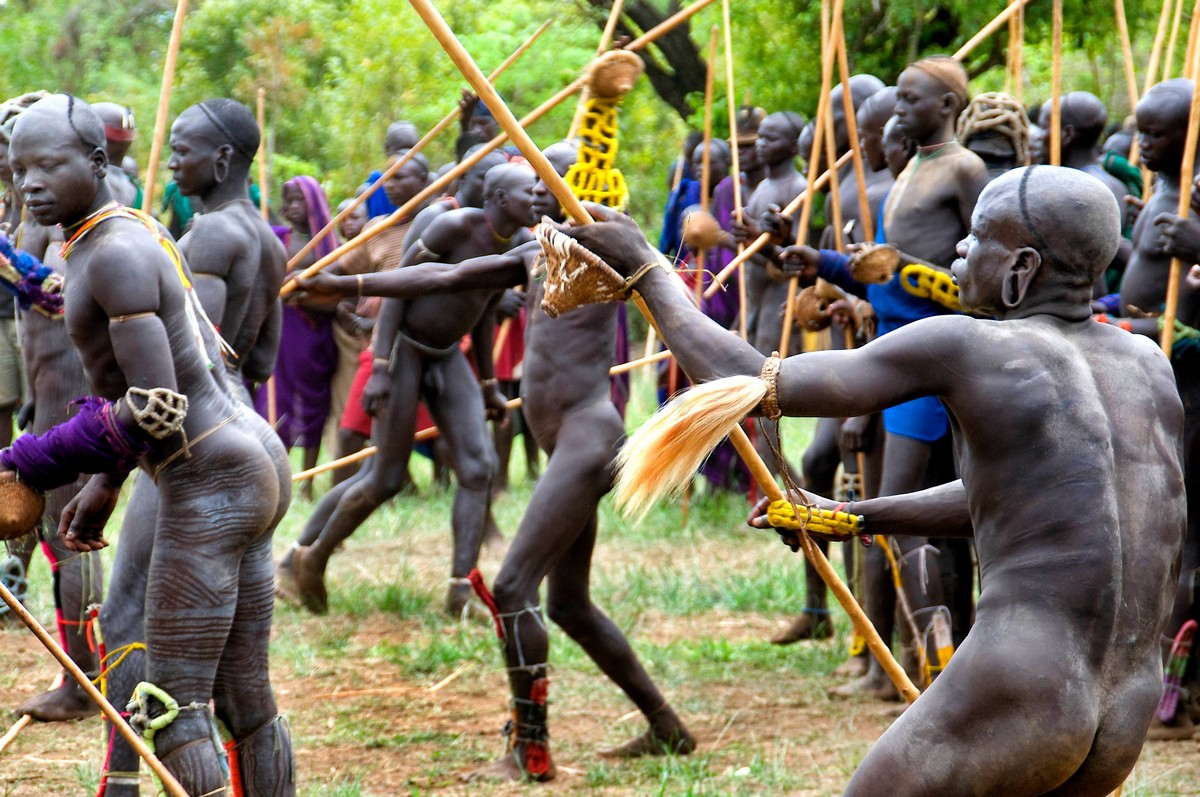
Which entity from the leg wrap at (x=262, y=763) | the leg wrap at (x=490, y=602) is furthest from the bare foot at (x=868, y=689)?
the leg wrap at (x=262, y=763)

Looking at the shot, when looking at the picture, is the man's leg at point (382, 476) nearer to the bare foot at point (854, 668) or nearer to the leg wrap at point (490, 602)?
the leg wrap at point (490, 602)

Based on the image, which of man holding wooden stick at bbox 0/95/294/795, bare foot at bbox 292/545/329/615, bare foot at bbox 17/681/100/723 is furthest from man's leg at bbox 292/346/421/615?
man holding wooden stick at bbox 0/95/294/795

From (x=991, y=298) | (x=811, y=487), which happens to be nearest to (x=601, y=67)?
(x=991, y=298)

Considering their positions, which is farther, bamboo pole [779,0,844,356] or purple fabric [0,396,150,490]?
bamboo pole [779,0,844,356]

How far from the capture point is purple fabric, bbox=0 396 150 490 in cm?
348

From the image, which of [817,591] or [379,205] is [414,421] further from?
[379,205]

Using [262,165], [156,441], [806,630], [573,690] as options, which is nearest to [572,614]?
[573,690]

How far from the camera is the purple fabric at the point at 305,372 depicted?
1045 centimetres

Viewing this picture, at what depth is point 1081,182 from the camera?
2770 mm

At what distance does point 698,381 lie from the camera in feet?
9.07

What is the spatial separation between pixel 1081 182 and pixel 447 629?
194 inches

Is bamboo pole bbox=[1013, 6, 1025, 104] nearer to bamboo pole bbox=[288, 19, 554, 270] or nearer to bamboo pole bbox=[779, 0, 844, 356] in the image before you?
bamboo pole bbox=[779, 0, 844, 356]

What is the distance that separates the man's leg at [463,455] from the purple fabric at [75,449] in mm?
3862

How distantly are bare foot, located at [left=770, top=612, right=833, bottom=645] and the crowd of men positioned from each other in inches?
0.4
